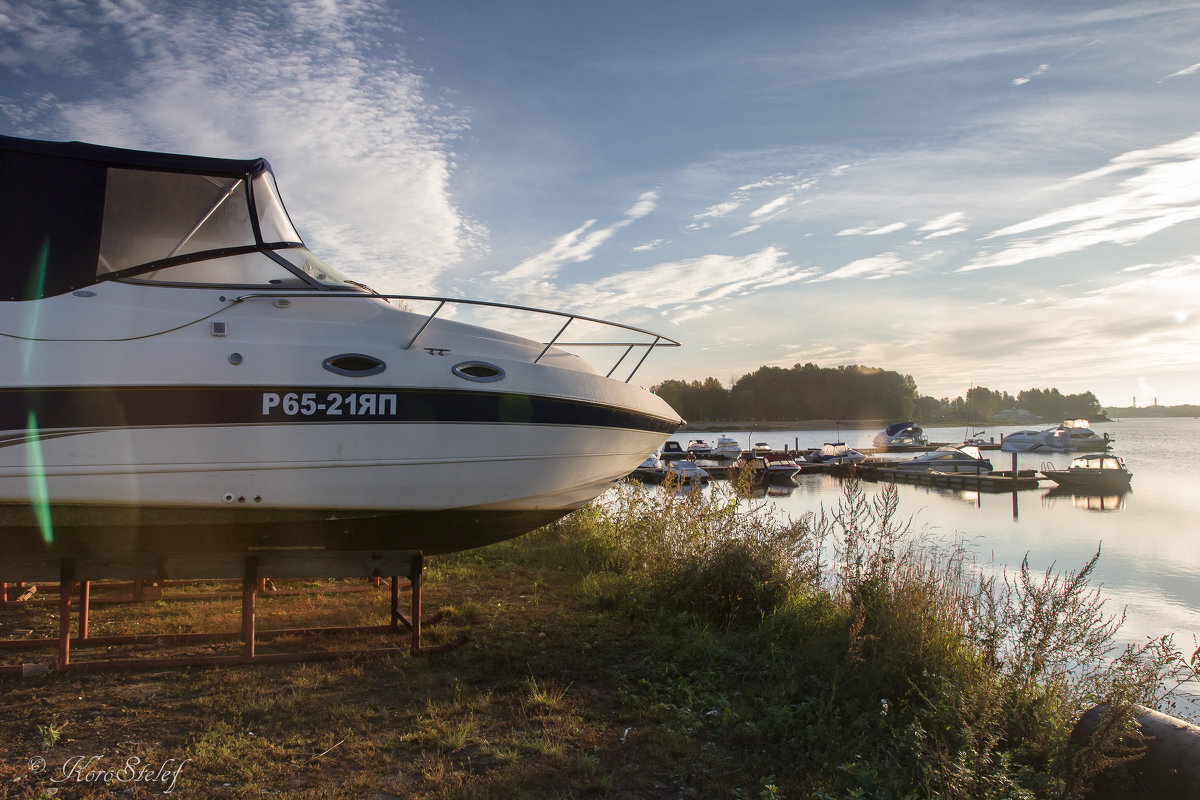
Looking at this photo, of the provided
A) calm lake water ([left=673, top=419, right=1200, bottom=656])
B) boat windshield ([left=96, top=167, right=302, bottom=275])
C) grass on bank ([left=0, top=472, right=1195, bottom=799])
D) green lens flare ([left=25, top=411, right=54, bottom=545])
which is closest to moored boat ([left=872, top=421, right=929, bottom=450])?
calm lake water ([left=673, top=419, right=1200, bottom=656])

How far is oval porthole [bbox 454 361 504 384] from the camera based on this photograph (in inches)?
200

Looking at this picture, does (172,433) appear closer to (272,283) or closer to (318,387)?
(318,387)

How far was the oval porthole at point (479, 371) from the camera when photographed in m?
5.07

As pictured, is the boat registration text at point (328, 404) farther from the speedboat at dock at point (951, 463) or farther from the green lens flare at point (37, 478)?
the speedboat at dock at point (951, 463)

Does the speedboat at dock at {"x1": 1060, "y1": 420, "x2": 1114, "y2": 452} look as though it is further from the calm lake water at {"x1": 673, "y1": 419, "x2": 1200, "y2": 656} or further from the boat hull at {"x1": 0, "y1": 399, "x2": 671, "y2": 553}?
the boat hull at {"x1": 0, "y1": 399, "x2": 671, "y2": 553}

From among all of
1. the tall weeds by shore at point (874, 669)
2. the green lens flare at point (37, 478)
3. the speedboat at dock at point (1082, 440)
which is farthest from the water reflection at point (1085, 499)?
the speedboat at dock at point (1082, 440)

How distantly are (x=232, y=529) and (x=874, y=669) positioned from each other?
4.74 m

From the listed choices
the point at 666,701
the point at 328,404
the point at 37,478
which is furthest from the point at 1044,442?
the point at 37,478

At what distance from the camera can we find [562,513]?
5953 millimetres

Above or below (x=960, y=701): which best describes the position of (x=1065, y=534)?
below

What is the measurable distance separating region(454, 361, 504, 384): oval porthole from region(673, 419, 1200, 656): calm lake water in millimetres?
6051

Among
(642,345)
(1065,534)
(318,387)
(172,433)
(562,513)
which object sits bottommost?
(1065,534)

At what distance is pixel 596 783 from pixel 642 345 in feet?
13.0

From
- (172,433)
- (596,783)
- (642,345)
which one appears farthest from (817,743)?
(172,433)
